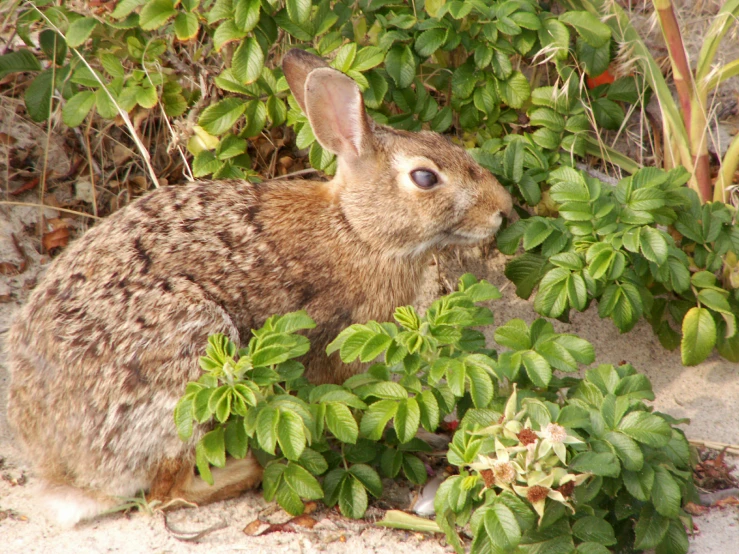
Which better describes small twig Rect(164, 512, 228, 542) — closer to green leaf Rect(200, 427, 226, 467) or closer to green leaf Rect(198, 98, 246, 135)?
green leaf Rect(200, 427, 226, 467)

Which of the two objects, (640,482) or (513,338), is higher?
(513,338)

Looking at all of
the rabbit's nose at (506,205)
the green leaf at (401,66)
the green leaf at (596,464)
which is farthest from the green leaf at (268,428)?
the green leaf at (401,66)

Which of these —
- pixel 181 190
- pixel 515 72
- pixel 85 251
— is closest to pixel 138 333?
pixel 85 251

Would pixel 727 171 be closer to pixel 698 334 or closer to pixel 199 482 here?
pixel 698 334

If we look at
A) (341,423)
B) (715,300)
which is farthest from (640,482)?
(715,300)

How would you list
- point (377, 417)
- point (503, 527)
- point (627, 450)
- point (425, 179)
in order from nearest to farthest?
point (503, 527) < point (627, 450) < point (377, 417) < point (425, 179)
